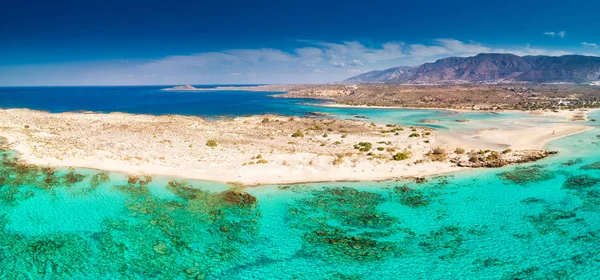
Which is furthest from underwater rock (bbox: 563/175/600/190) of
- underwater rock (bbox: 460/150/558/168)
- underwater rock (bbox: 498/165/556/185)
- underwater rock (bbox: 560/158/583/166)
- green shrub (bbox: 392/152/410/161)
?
green shrub (bbox: 392/152/410/161)

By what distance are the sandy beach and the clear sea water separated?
3030 millimetres

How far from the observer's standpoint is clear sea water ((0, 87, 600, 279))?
1891 centimetres

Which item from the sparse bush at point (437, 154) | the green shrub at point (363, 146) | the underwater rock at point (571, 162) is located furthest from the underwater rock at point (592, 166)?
the green shrub at point (363, 146)

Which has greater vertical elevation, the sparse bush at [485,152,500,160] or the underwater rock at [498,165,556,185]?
the sparse bush at [485,152,500,160]

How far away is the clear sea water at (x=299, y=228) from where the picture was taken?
18.9m

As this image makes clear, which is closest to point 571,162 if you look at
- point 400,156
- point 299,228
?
point 400,156

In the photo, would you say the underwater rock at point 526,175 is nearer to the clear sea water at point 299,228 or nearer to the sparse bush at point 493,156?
the clear sea water at point 299,228

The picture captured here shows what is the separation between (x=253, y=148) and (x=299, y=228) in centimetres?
2368

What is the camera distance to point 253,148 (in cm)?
4591

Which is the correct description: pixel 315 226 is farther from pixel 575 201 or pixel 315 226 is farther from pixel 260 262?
pixel 575 201

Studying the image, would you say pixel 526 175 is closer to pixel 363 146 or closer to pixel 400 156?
pixel 400 156

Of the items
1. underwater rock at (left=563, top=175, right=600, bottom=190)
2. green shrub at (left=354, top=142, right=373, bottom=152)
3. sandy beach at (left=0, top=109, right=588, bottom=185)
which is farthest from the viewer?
green shrub at (left=354, top=142, right=373, bottom=152)

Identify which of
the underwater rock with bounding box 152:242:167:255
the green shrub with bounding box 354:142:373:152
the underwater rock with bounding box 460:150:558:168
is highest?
the green shrub with bounding box 354:142:373:152

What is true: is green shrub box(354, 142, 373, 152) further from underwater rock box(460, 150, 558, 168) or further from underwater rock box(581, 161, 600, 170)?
underwater rock box(581, 161, 600, 170)
